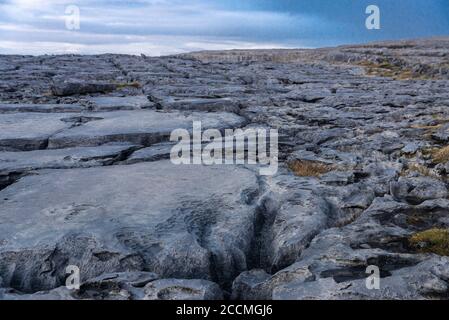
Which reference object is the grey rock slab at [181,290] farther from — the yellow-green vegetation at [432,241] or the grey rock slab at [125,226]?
the yellow-green vegetation at [432,241]

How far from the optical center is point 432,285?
6.90 meters

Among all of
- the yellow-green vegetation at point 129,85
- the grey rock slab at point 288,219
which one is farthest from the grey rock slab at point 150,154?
the yellow-green vegetation at point 129,85

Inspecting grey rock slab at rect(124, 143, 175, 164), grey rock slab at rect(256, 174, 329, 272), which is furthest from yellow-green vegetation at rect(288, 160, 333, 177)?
grey rock slab at rect(124, 143, 175, 164)

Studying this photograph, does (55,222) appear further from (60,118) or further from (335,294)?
(60,118)

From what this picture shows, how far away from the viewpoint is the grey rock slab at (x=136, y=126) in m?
16.2

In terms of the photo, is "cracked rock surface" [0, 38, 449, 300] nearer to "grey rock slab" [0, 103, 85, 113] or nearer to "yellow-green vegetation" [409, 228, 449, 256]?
"yellow-green vegetation" [409, 228, 449, 256]

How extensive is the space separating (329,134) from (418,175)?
5640mm

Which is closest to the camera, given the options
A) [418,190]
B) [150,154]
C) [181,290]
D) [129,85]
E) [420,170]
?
[181,290]

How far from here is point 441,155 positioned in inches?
536

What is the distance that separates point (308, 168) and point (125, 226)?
582 cm

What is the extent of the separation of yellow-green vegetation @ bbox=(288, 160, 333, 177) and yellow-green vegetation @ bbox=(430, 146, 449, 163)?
2868 millimetres

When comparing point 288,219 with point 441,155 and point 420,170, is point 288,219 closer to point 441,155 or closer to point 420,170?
point 420,170

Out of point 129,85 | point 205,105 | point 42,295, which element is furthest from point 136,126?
point 129,85

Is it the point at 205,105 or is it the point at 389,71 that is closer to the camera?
the point at 205,105
